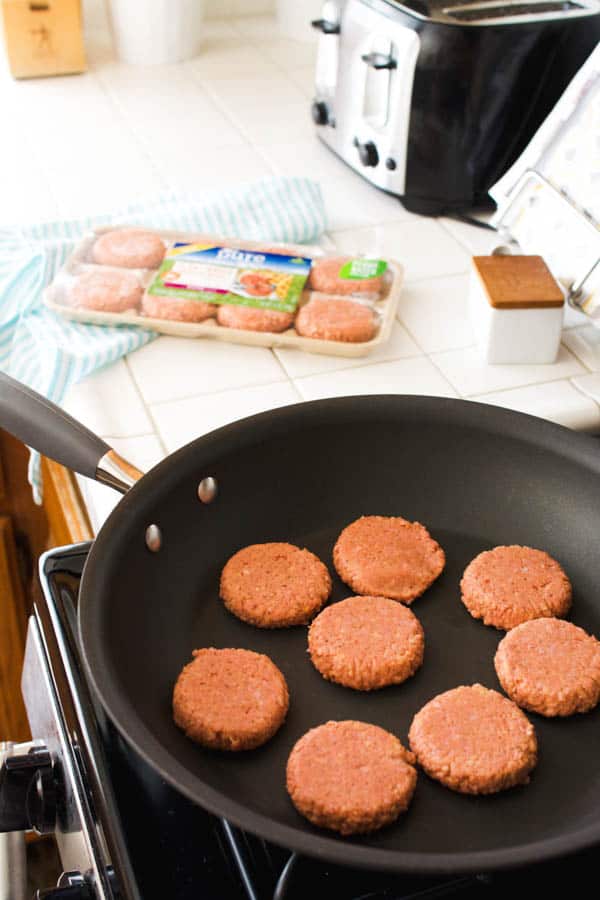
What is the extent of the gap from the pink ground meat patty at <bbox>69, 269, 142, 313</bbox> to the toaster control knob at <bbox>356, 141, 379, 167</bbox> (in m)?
0.40

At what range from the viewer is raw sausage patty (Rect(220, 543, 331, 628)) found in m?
0.85

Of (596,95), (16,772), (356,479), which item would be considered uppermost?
(596,95)

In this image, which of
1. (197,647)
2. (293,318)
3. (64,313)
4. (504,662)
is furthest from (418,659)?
(64,313)

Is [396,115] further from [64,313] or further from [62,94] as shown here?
[62,94]

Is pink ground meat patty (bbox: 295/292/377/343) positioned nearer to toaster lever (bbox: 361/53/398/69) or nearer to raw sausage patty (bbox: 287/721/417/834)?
toaster lever (bbox: 361/53/398/69)

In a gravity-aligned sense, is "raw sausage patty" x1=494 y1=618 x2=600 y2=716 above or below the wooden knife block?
below

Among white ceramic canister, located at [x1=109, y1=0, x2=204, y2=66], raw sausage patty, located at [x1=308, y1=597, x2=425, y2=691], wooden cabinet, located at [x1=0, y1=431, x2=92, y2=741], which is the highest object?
white ceramic canister, located at [x1=109, y1=0, x2=204, y2=66]

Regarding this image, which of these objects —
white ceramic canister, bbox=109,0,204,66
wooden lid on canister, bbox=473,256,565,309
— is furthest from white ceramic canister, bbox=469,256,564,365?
white ceramic canister, bbox=109,0,204,66

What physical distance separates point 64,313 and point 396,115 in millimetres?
524

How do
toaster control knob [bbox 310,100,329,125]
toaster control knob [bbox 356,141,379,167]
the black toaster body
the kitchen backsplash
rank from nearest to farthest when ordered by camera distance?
the black toaster body < toaster control knob [bbox 356,141,379,167] < toaster control knob [bbox 310,100,329,125] < the kitchen backsplash

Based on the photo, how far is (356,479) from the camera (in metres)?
0.96

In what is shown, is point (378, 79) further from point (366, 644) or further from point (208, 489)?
point (366, 644)

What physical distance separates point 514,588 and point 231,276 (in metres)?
0.56

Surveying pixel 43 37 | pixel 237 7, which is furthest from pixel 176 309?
pixel 237 7
